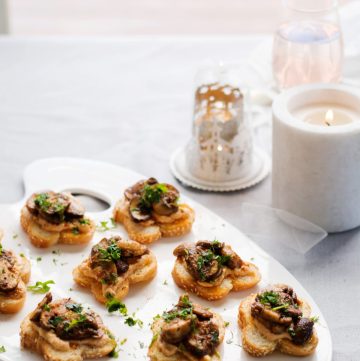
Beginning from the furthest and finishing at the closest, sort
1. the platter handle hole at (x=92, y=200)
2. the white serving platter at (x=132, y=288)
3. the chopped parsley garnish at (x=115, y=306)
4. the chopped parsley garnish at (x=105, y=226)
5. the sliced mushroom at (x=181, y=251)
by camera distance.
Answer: the platter handle hole at (x=92, y=200) → the chopped parsley garnish at (x=105, y=226) → the sliced mushroom at (x=181, y=251) → the chopped parsley garnish at (x=115, y=306) → the white serving platter at (x=132, y=288)

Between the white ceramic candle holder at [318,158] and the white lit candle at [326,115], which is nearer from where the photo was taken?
the white ceramic candle holder at [318,158]

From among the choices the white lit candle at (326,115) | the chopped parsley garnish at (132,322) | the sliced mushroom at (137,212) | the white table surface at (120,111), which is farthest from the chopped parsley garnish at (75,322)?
the white lit candle at (326,115)

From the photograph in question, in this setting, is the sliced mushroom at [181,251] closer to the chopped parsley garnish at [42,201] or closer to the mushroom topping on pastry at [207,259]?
the mushroom topping on pastry at [207,259]

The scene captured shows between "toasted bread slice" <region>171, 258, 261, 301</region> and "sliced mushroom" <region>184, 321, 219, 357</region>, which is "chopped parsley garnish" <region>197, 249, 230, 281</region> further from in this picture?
"sliced mushroom" <region>184, 321, 219, 357</region>

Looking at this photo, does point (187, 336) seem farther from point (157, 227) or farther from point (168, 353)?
point (157, 227)

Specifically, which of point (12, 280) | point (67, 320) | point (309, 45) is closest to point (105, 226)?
point (12, 280)

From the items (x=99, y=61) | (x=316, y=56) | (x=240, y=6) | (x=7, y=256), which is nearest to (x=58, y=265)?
(x=7, y=256)

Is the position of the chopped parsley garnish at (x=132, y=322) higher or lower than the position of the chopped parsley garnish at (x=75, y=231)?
lower

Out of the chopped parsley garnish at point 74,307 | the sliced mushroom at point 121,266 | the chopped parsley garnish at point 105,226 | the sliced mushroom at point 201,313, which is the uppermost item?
the chopped parsley garnish at point 74,307

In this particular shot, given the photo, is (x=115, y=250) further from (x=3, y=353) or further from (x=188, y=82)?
(x=188, y=82)
